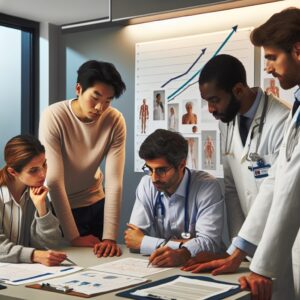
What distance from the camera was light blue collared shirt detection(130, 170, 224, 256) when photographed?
6.90ft

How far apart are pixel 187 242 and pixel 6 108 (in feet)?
7.73

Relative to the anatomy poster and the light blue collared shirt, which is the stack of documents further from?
the anatomy poster

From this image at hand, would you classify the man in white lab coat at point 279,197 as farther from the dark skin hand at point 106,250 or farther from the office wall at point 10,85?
the office wall at point 10,85

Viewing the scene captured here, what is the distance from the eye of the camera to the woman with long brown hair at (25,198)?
215 centimetres

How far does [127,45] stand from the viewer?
3393mm

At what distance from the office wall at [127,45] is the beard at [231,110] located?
0.91 meters

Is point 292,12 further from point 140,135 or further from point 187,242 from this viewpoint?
point 140,135

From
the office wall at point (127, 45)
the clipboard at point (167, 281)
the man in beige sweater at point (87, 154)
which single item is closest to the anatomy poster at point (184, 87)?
the office wall at point (127, 45)

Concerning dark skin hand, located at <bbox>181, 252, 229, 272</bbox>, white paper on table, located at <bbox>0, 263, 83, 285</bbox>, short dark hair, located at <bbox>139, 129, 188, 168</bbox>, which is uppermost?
short dark hair, located at <bbox>139, 129, 188, 168</bbox>

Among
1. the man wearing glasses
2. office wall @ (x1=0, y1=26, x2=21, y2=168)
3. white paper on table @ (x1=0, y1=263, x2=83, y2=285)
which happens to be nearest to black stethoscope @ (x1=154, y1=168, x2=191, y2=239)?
the man wearing glasses

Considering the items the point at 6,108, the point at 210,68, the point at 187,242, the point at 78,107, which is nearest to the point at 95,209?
the point at 78,107

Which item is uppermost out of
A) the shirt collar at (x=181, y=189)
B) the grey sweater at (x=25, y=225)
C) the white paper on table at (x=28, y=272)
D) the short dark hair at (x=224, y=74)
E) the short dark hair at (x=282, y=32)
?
the short dark hair at (x=282, y=32)

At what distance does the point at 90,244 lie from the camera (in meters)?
2.34

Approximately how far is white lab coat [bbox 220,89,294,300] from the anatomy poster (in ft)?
2.46
